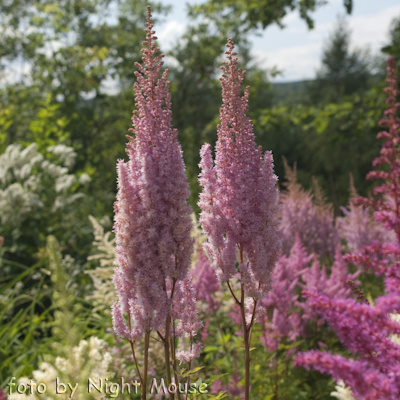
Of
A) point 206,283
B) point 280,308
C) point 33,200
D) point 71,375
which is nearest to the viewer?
point 71,375

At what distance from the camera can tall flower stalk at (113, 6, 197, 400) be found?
1.64 metres

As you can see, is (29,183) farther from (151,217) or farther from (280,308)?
(151,217)

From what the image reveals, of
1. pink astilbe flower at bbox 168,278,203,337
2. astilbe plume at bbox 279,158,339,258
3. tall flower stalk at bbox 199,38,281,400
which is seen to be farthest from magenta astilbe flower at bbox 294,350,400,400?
astilbe plume at bbox 279,158,339,258

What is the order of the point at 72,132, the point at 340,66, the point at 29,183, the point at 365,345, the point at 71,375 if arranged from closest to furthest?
the point at 71,375 → the point at 365,345 → the point at 29,183 → the point at 72,132 → the point at 340,66

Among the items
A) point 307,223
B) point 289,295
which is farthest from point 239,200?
point 307,223

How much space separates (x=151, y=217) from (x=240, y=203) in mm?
445

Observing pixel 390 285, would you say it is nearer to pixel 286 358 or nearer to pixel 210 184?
pixel 210 184

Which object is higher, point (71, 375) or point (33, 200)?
point (71, 375)

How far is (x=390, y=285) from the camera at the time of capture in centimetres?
192

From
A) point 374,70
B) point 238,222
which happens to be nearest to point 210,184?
point 238,222

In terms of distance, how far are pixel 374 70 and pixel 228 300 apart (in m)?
59.2

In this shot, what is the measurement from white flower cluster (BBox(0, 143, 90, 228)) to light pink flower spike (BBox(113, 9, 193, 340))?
4.58 m

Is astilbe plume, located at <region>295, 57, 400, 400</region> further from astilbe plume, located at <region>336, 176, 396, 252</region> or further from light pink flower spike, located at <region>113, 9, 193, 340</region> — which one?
astilbe plume, located at <region>336, 176, 396, 252</region>

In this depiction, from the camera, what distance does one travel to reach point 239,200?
1823mm
